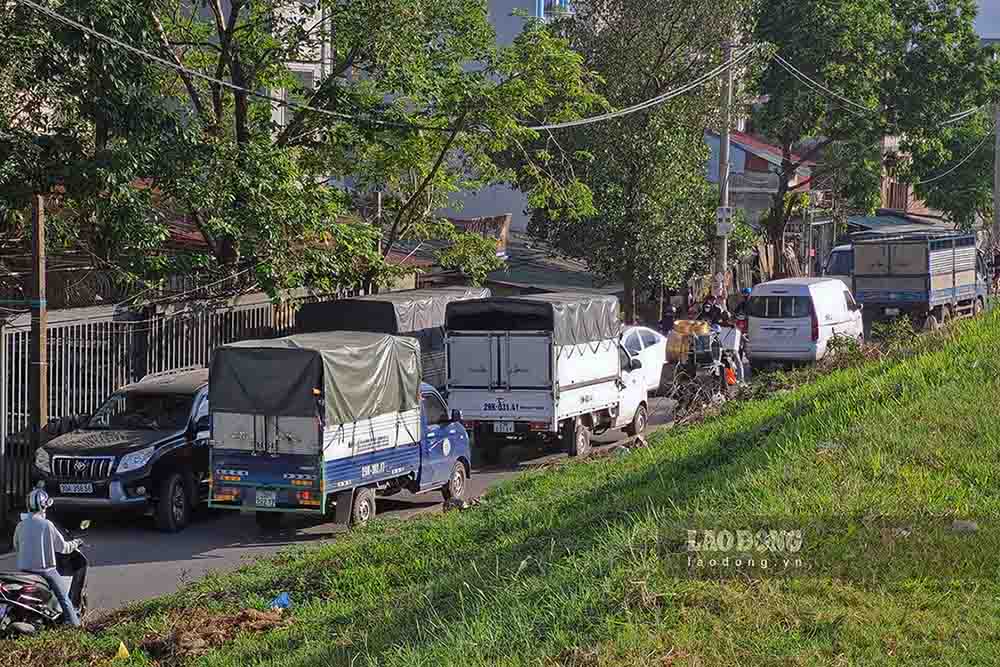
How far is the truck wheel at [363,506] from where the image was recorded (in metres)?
15.0

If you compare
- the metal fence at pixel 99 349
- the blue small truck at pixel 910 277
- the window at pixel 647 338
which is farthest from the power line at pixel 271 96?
the blue small truck at pixel 910 277

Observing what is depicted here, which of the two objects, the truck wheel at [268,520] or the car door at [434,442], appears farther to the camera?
the car door at [434,442]

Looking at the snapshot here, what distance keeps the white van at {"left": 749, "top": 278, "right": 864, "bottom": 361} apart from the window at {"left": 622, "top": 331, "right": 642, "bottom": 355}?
4166mm

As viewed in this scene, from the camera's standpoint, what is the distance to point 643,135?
2927cm

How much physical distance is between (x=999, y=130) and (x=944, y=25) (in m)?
3.91

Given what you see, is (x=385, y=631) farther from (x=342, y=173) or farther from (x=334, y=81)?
(x=342, y=173)

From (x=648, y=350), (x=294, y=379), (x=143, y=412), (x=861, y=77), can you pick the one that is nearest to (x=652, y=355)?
(x=648, y=350)

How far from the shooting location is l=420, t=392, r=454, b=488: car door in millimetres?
16359

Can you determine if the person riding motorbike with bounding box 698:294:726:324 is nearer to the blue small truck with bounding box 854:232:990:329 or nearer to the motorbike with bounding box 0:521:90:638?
the blue small truck with bounding box 854:232:990:329

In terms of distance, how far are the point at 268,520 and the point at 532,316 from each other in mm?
5375

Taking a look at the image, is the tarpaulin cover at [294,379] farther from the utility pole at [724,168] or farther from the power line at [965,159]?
the power line at [965,159]

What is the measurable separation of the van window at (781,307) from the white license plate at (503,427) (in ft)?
31.8

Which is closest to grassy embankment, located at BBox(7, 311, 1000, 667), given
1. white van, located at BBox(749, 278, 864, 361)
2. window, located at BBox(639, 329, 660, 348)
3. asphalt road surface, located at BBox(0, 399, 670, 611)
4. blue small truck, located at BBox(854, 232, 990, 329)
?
asphalt road surface, located at BBox(0, 399, 670, 611)

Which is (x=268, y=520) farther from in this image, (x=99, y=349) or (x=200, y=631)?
(x=200, y=631)
